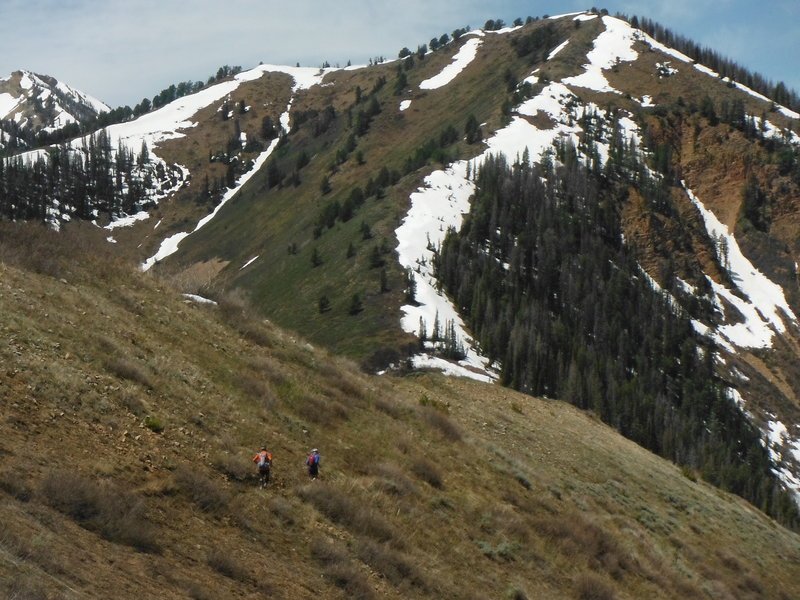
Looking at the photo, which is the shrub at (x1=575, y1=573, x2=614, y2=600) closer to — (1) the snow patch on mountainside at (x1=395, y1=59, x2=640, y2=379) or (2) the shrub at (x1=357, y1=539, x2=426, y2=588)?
(2) the shrub at (x1=357, y1=539, x2=426, y2=588)

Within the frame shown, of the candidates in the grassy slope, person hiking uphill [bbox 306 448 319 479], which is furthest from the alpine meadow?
the grassy slope

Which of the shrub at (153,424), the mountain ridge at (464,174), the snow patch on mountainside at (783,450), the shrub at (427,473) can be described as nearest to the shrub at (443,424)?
the shrub at (427,473)

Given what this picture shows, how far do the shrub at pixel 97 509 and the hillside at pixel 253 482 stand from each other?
3 cm

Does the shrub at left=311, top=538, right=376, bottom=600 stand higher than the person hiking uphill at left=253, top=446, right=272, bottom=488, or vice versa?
the person hiking uphill at left=253, top=446, right=272, bottom=488

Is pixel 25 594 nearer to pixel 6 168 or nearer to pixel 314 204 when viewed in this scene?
pixel 314 204

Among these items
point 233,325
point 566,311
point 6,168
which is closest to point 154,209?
point 6,168

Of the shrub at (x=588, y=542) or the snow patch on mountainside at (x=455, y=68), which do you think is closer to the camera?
the shrub at (x=588, y=542)

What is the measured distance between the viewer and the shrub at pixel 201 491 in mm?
12734

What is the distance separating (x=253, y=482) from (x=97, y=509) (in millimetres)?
3657

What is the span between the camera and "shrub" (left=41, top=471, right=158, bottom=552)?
10703 millimetres

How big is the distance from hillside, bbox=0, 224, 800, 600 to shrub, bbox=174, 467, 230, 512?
34 millimetres

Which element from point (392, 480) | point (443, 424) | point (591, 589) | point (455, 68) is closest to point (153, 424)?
point (392, 480)

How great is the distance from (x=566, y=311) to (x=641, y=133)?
161 feet

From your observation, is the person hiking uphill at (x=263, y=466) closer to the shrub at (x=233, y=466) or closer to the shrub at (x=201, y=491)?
the shrub at (x=233, y=466)
